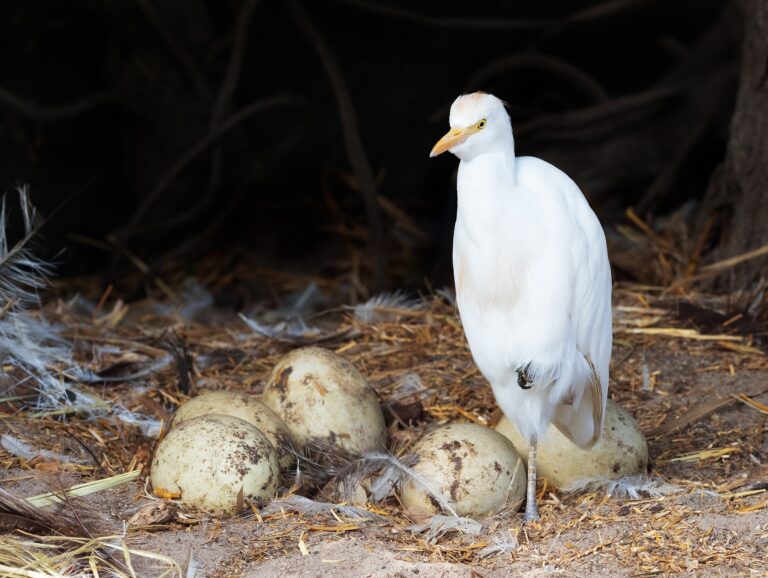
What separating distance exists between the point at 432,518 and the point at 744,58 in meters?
2.37

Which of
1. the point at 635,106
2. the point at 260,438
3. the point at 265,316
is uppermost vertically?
the point at 635,106

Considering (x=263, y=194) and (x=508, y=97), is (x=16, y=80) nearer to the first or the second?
(x=263, y=194)

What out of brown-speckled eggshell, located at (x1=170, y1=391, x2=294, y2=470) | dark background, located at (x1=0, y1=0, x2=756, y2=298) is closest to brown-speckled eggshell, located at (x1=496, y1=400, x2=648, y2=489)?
brown-speckled eggshell, located at (x1=170, y1=391, x2=294, y2=470)

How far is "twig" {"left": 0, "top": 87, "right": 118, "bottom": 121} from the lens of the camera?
4.45 meters

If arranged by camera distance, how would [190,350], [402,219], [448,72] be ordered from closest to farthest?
[190,350], [402,219], [448,72]

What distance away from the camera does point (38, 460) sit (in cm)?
262

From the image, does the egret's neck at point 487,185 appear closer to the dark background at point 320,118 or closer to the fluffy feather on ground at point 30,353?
the fluffy feather on ground at point 30,353

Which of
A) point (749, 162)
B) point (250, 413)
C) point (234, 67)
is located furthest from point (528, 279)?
point (234, 67)

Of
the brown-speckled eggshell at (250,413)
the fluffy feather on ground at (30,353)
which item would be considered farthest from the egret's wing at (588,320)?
the fluffy feather on ground at (30,353)

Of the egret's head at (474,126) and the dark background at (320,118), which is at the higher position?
the egret's head at (474,126)

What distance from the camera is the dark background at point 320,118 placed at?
480cm

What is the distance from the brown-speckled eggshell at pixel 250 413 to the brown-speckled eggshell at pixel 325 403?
0.05 m

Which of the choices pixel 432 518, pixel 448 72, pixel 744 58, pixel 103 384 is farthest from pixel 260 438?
pixel 448 72

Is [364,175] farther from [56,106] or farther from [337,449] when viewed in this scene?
[337,449]
